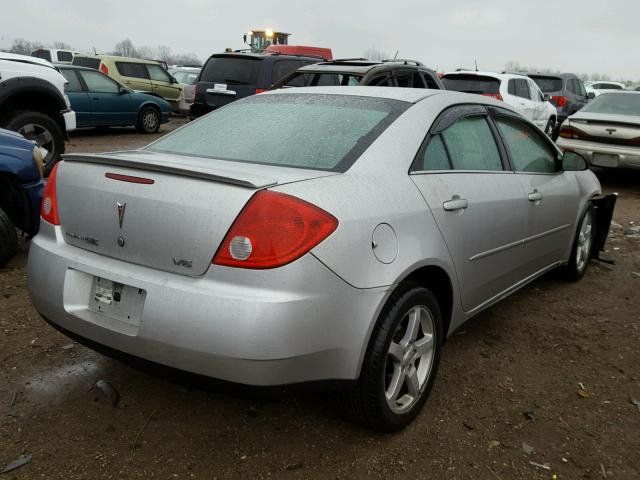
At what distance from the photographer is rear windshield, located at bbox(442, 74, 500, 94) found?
1178 centimetres

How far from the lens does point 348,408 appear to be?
8.07 feet

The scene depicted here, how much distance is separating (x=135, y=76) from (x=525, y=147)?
587 inches

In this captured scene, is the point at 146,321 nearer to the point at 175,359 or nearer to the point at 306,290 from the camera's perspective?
the point at 175,359

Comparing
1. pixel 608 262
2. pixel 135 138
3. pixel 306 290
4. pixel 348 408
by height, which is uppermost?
pixel 306 290

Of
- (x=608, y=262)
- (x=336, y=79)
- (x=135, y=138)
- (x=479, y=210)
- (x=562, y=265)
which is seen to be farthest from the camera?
(x=135, y=138)

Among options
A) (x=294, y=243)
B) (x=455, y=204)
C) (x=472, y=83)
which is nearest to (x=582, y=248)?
(x=455, y=204)

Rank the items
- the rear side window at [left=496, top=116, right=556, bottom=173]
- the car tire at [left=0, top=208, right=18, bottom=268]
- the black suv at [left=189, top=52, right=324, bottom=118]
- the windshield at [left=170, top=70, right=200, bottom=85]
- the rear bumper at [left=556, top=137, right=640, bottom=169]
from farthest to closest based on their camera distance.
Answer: the windshield at [left=170, top=70, right=200, bottom=85]
the black suv at [left=189, top=52, right=324, bottom=118]
the rear bumper at [left=556, top=137, right=640, bottom=169]
the car tire at [left=0, top=208, right=18, bottom=268]
the rear side window at [left=496, top=116, right=556, bottom=173]

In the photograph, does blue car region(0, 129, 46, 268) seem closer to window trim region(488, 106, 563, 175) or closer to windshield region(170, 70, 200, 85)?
window trim region(488, 106, 563, 175)

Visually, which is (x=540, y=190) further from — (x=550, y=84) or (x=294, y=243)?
(x=550, y=84)

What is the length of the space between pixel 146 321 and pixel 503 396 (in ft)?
6.09

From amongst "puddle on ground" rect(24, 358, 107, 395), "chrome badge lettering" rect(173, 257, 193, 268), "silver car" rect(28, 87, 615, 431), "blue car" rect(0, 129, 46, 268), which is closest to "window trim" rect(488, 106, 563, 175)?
"silver car" rect(28, 87, 615, 431)

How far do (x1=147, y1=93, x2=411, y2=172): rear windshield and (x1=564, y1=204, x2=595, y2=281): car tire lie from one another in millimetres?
2409

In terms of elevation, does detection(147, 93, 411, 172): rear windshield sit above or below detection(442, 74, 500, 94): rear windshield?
above

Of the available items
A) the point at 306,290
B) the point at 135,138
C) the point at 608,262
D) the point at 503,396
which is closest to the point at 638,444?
the point at 503,396
